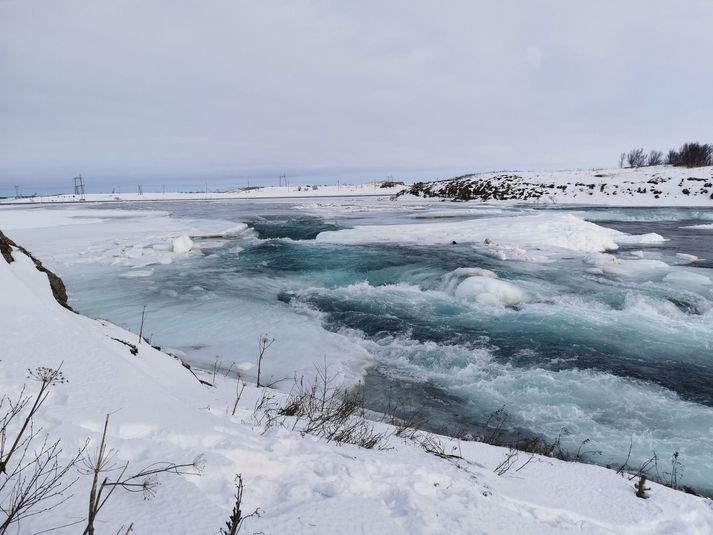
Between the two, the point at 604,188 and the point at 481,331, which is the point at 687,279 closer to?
the point at 481,331

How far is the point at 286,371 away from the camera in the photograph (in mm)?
5797

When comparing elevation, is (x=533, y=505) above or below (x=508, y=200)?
below

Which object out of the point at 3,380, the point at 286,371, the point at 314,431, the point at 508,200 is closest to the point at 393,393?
the point at 286,371

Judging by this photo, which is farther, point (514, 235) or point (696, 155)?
point (696, 155)

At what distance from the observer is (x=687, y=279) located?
9602mm

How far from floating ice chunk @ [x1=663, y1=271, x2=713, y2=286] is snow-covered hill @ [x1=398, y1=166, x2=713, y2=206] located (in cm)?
3059

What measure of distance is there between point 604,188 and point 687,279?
36.8 metres

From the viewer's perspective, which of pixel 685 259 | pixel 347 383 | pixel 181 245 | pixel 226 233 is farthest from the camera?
pixel 226 233

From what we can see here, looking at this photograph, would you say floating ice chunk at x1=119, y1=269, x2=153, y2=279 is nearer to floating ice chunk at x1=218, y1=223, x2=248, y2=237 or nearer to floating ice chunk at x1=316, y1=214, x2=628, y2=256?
floating ice chunk at x1=316, y1=214, x2=628, y2=256

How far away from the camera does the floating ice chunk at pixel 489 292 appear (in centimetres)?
849

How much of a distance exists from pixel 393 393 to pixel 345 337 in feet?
6.27

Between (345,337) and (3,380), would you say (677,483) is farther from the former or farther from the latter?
(3,380)

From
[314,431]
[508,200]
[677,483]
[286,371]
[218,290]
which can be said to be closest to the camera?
[314,431]

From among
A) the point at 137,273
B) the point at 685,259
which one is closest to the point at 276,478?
the point at 137,273
